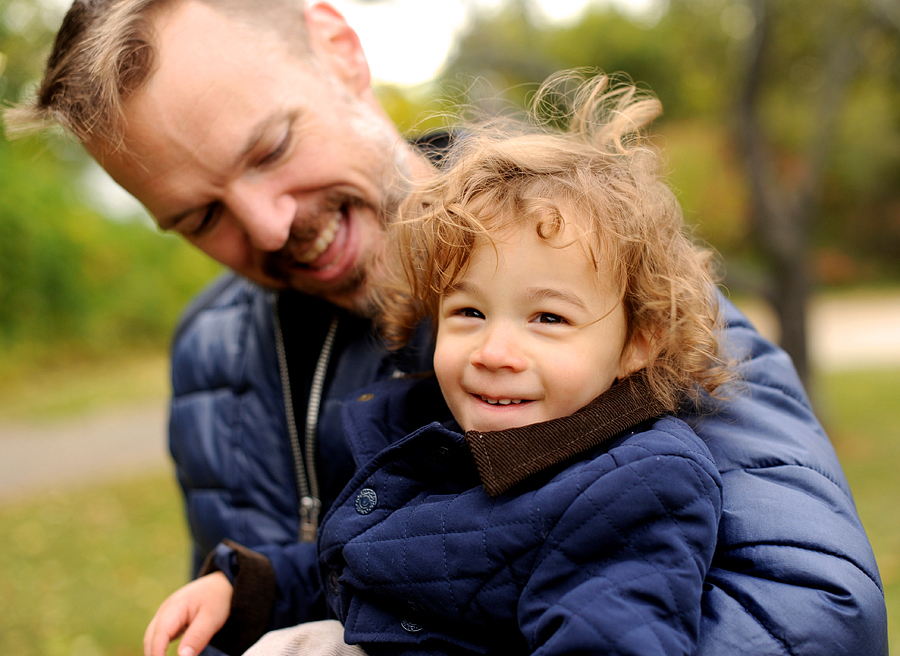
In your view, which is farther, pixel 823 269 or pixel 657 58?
pixel 657 58

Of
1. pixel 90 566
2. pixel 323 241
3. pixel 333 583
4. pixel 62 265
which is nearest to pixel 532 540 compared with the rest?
pixel 333 583

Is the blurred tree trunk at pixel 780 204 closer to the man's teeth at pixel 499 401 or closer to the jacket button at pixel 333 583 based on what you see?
the man's teeth at pixel 499 401

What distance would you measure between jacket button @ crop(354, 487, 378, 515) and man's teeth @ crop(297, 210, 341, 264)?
0.71 metres

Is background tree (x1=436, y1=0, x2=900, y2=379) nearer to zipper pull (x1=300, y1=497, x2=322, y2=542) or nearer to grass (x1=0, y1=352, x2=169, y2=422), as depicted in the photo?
grass (x1=0, y1=352, x2=169, y2=422)

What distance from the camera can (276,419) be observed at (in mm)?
1994

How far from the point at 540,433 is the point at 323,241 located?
2.95 feet

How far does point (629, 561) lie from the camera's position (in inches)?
45.5

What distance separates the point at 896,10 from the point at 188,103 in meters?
7.37

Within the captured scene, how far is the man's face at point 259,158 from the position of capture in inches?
70.1

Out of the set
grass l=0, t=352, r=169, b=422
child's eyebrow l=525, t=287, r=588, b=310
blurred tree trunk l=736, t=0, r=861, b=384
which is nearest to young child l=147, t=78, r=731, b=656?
child's eyebrow l=525, t=287, r=588, b=310

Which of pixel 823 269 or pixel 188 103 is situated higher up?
pixel 188 103

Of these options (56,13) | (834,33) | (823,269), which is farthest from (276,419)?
(823,269)

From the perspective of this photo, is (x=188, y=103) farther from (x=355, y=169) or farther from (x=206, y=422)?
(x=206, y=422)

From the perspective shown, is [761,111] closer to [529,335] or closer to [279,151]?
[279,151]
